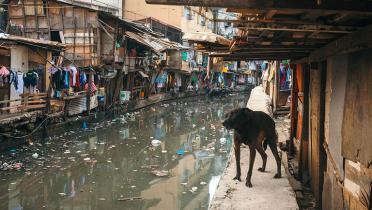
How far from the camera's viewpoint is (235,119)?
5602mm

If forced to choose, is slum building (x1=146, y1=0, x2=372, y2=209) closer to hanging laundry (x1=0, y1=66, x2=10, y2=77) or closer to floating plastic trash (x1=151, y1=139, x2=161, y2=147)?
hanging laundry (x1=0, y1=66, x2=10, y2=77)

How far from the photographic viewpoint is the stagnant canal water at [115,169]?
30.5ft

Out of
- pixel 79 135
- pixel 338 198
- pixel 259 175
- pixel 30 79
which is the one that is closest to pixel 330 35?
pixel 338 198

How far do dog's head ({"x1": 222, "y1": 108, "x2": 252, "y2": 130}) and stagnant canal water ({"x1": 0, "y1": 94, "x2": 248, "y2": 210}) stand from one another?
3.72 metres

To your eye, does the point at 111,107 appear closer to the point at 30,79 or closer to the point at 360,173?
the point at 30,79

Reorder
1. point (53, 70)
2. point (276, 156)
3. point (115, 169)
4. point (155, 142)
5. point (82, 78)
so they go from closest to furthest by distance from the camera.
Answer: point (276, 156) < point (115, 169) < point (155, 142) < point (53, 70) < point (82, 78)

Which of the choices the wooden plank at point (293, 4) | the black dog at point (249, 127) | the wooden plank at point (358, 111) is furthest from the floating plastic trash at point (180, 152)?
the wooden plank at point (293, 4)

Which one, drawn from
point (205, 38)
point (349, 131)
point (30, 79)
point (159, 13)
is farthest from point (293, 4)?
point (159, 13)

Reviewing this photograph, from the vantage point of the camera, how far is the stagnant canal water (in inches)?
366

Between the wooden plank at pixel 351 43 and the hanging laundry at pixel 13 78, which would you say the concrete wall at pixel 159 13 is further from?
the wooden plank at pixel 351 43

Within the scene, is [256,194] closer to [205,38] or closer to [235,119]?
[235,119]

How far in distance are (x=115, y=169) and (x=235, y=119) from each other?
280 inches

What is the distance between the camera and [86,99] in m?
19.9

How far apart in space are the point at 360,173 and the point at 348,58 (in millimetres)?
1308
